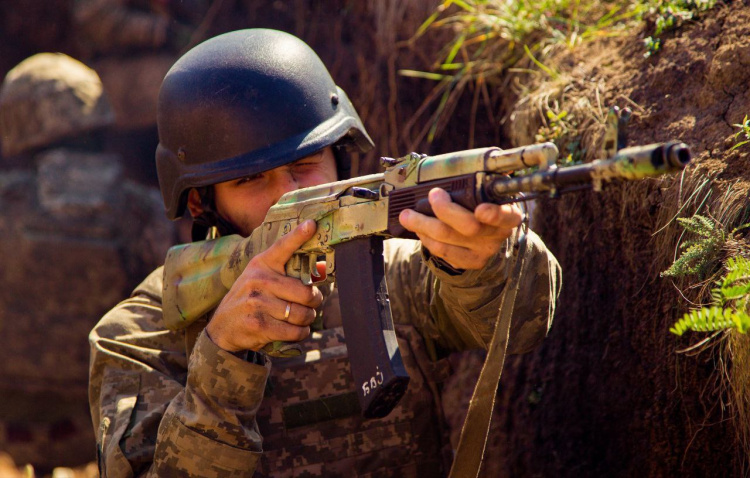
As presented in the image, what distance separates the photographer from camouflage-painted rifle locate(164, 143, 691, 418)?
63.6 inches

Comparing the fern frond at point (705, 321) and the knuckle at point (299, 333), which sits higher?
the fern frond at point (705, 321)

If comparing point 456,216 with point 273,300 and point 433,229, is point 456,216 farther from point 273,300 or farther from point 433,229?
point 273,300

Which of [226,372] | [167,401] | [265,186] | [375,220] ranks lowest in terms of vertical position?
[167,401]

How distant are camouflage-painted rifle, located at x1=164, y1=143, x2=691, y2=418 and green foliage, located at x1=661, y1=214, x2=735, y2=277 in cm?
74

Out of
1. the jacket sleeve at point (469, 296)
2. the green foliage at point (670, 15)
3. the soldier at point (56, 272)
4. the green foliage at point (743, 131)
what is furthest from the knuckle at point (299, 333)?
the soldier at point (56, 272)

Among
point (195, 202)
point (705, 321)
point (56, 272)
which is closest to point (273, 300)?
point (195, 202)

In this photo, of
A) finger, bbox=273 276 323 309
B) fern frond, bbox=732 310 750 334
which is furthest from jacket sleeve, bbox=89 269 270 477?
fern frond, bbox=732 310 750 334

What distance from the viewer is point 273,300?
2201mm

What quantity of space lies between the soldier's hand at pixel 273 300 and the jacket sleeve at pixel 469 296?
1.25ft

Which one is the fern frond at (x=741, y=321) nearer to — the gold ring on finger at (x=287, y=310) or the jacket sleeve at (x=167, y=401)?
the gold ring on finger at (x=287, y=310)

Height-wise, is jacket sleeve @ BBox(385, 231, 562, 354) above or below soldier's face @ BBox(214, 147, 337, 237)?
below

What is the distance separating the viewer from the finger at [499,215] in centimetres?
174

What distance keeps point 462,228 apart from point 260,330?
740 millimetres

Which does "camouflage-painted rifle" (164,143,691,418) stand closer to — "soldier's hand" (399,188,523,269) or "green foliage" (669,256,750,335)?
"soldier's hand" (399,188,523,269)
